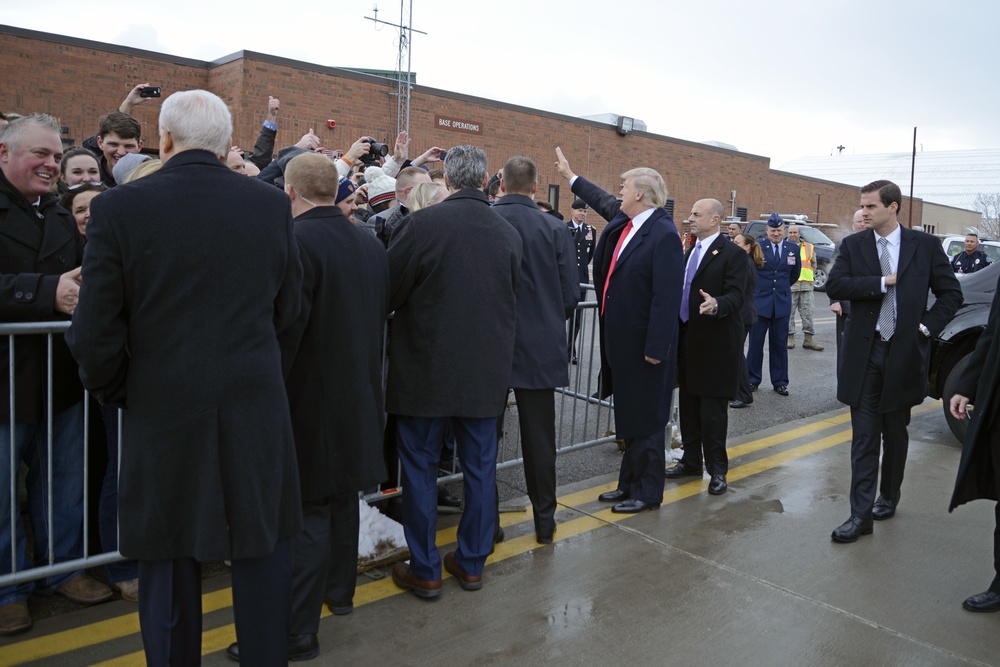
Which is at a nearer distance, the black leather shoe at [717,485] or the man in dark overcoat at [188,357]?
the man in dark overcoat at [188,357]

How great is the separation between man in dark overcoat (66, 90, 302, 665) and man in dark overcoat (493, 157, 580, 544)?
74.8 inches

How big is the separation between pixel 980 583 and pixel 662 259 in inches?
94.9

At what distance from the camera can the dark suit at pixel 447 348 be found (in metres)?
3.73

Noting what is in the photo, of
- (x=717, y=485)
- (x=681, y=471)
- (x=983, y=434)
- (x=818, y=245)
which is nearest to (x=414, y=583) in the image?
(x=717, y=485)

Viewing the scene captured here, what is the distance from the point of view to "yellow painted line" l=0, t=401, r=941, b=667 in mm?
3205

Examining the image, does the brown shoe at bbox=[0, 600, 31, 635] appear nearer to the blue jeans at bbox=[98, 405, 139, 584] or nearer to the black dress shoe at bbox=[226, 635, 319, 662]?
the blue jeans at bbox=[98, 405, 139, 584]

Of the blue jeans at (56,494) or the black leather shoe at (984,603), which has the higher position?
the blue jeans at (56,494)

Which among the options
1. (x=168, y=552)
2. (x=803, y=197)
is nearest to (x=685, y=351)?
(x=168, y=552)

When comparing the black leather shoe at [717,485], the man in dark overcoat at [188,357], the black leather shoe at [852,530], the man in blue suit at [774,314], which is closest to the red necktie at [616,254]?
the black leather shoe at [717,485]

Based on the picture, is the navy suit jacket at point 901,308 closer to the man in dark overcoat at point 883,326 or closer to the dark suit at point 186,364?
the man in dark overcoat at point 883,326

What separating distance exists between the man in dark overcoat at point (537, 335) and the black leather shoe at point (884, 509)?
2.16 meters

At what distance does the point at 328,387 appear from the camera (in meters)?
3.21

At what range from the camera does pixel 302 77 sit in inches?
840

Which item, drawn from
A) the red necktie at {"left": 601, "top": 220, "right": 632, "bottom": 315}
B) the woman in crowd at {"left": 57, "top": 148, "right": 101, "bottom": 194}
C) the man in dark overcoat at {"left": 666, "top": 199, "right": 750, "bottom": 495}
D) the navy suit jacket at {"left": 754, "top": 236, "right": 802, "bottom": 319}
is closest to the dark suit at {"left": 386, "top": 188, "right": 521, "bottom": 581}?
the red necktie at {"left": 601, "top": 220, "right": 632, "bottom": 315}
